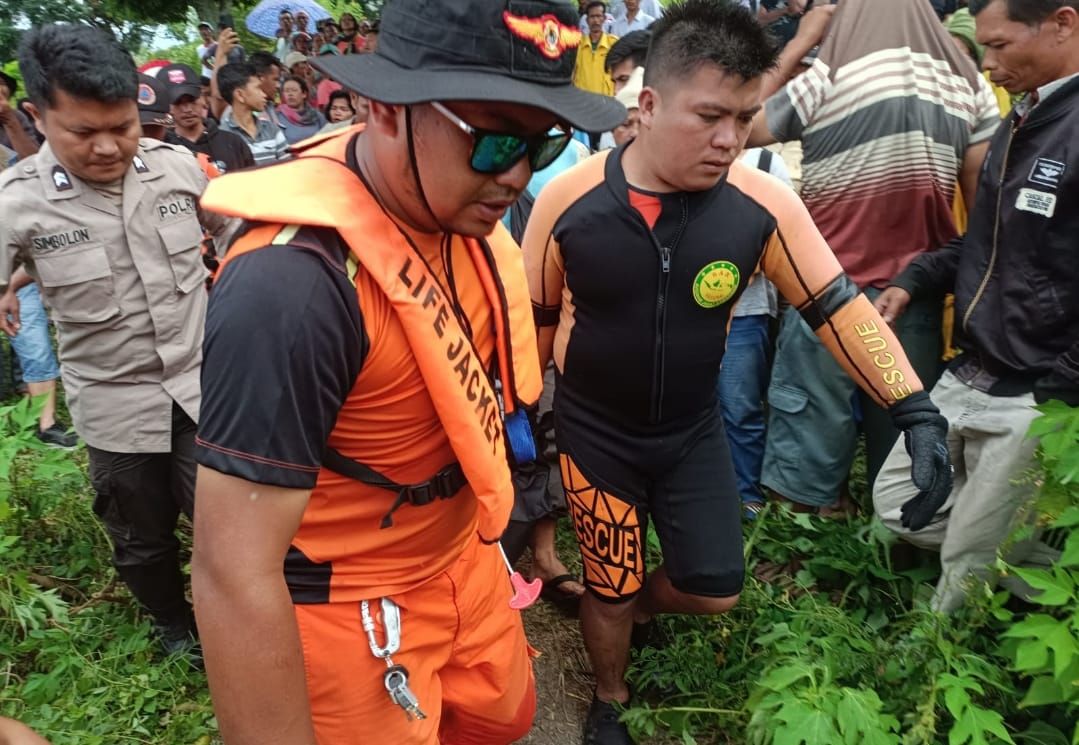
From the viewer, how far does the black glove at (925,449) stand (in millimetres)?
2295

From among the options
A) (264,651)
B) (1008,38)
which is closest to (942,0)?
(1008,38)

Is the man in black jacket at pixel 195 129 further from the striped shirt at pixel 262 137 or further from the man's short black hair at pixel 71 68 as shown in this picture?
the man's short black hair at pixel 71 68

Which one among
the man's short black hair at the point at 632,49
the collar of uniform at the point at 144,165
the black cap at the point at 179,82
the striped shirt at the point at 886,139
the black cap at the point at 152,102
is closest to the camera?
the collar of uniform at the point at 144,165

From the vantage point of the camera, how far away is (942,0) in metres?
6.70

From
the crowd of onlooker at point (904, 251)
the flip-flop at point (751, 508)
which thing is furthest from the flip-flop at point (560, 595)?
the flip-flop at point (751, 508)

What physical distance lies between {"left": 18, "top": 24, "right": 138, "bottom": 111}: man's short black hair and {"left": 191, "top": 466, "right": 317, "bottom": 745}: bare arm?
2056 mm

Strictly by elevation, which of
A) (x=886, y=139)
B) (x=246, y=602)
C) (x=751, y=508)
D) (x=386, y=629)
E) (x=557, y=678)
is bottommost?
(x=557, y=678)

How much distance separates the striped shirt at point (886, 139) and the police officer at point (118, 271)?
2.68m

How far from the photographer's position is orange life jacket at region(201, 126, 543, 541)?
4.01 ft

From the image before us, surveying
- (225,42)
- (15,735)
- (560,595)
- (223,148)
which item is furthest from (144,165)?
(225,42)

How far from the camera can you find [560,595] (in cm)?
357

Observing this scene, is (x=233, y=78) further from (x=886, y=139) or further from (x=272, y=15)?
(x=272, y=15)

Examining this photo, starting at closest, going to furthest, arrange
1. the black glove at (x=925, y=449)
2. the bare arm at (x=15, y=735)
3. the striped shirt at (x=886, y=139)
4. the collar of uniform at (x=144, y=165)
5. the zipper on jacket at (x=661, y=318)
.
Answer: the bare arm at (x=15, y=735) < the black glove at (x=925, y=449) < the zipper on jacket at (x=661, y=318) < the collar of uniform at (x=144, y=165) < the striped shirt at (x=886, y=139)

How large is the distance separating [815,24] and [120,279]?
3267 mm
